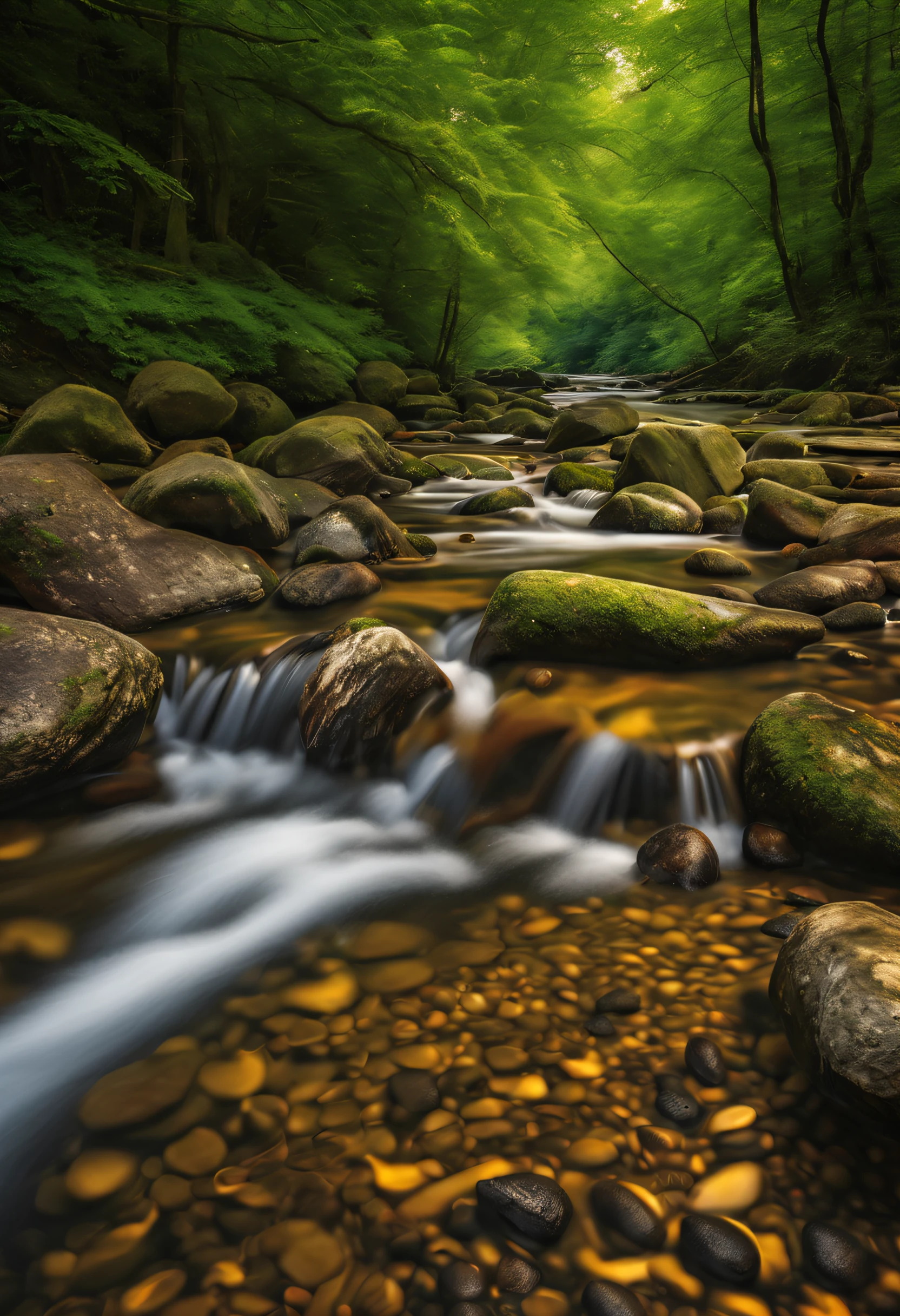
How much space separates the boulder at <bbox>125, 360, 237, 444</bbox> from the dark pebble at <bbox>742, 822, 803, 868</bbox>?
7919mm

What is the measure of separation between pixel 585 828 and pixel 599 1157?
54.2 inches

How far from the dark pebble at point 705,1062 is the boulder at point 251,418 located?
9.15m

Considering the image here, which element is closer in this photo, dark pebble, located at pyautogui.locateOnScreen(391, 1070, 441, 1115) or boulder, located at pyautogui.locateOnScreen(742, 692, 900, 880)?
dark pebble, located at pyautogui.locateOnScreen(391, 1070, 441, 1115)

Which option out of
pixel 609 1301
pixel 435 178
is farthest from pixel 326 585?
pixel 435 178

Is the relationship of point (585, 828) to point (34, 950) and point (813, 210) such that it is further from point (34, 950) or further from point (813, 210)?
point (813, 210)

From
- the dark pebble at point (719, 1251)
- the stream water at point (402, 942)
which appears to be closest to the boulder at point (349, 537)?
the stream water at point (402, 942)

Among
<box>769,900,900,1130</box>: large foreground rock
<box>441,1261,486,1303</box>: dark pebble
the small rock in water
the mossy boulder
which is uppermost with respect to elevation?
the mossy boulder

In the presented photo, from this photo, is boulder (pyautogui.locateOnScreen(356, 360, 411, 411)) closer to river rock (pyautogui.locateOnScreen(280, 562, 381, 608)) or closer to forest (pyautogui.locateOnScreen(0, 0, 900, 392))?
forest (pyautogui.locateOnScreen(0, 0, 900, 392))

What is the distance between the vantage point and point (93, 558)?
13.7 feet

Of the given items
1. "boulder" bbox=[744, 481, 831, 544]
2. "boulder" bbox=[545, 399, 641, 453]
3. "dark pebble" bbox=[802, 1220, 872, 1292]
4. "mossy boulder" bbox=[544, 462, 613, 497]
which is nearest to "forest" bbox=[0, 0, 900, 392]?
"boulder" bbox=[545, 399, 641, 453]

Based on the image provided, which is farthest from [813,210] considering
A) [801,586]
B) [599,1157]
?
[599,1157]

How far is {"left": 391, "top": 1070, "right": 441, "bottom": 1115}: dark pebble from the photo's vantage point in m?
1.64

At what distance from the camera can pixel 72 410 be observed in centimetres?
670

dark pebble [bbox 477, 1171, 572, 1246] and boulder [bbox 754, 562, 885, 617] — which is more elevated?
boulder [bbox 754, 562, 885, 617]
